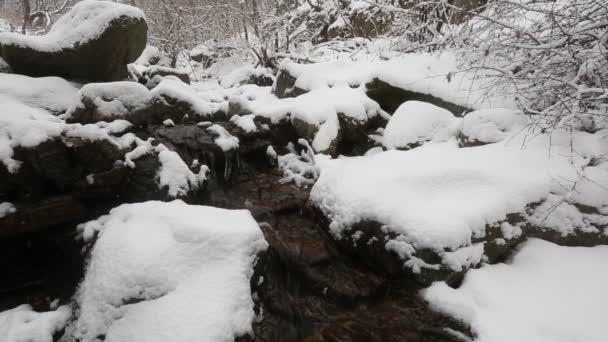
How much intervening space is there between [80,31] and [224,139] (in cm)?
370

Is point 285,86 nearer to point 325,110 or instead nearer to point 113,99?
point 325,110

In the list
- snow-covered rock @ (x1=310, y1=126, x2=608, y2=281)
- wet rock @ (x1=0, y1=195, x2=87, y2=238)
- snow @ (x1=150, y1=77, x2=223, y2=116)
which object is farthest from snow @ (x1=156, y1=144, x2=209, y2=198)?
snow-covered rock @ (x1=310, y1=126, x2=608, y2=281)

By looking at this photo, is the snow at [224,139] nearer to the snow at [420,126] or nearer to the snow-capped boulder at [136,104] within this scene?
the snow-capped boulder at [136,104]

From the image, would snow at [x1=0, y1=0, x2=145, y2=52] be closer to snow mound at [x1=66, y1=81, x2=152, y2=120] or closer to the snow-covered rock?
snow mound at [x1=66, y1=81, x2=152, y2=120]

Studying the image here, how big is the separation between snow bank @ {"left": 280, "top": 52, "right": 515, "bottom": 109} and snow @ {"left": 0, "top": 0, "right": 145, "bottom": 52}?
384 centimetres

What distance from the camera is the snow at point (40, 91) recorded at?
567cm

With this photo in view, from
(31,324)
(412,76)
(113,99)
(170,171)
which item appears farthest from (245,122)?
(31,324)

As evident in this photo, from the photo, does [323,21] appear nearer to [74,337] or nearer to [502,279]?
[502,279]

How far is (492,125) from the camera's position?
455cm

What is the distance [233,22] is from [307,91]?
7.69 meters

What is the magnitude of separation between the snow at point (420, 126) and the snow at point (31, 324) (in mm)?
4806

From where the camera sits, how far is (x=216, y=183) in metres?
5.62

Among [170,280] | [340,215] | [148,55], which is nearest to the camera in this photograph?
[170,280]

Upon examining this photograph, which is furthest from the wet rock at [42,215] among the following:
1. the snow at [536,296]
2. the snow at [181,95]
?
→ the snow at [536,296]
